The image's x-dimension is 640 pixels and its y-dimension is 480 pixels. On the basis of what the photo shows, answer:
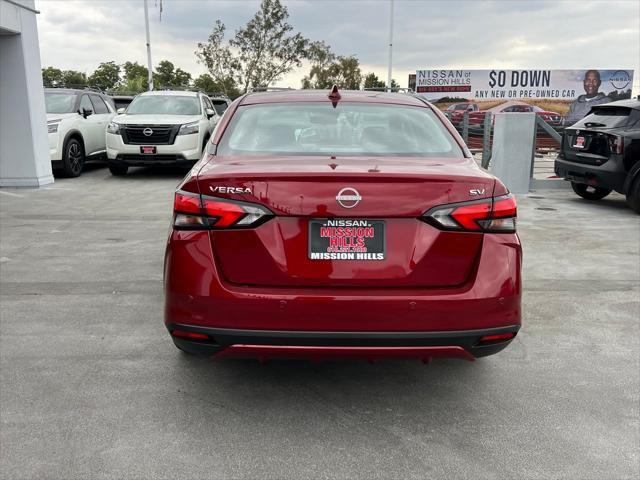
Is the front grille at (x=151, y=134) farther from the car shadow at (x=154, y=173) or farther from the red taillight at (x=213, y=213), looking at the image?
the red taillight at (x=213, y=213)

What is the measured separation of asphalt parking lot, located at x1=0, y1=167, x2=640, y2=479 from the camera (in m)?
2.69

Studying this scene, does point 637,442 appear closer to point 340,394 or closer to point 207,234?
point 340,394

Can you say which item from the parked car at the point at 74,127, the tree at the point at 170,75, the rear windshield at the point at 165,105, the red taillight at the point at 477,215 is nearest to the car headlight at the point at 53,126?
the parked car at the point at 74,127

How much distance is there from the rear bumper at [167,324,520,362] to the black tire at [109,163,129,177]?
11289 mm

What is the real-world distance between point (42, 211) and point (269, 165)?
23.5ft

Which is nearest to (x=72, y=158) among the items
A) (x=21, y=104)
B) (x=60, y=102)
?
(x=60, y=102)

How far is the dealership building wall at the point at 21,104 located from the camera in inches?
422

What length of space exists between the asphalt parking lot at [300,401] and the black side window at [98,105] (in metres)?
9.96

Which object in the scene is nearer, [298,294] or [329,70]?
[298,294]

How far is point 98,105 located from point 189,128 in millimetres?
3435

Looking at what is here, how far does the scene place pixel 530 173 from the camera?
1141 centimetres

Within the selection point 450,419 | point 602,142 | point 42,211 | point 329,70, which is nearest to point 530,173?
point 602,142

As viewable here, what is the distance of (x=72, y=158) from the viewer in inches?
511

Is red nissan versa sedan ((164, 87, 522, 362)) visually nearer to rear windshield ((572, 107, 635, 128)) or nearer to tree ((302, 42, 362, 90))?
rear windshield ((572, 107, 635, 128))
